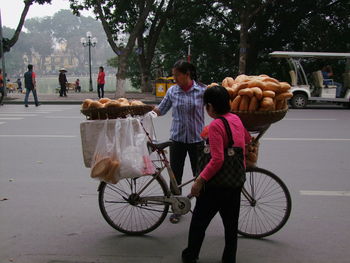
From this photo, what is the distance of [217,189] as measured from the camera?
2799 mm

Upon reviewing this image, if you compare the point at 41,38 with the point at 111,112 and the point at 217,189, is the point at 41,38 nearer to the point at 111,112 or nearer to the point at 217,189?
the point at 111,112

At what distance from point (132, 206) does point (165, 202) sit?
37 cm

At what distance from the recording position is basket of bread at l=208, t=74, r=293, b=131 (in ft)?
10.1

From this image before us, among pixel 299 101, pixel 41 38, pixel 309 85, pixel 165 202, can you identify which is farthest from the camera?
pixel 41 38

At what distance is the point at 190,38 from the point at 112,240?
73.4ft

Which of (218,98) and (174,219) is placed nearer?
(218,98)

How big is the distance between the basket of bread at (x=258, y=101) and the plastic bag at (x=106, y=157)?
908 mm

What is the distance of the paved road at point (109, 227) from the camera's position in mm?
3230

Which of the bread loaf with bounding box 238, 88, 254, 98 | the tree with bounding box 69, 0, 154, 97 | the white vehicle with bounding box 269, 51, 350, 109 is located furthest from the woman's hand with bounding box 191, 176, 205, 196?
the tree with bounding box 69, 0, 154, 97

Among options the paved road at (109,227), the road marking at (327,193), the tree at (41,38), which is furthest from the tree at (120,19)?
the tree at (41,38)

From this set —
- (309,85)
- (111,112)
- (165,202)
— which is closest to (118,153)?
(111,112)

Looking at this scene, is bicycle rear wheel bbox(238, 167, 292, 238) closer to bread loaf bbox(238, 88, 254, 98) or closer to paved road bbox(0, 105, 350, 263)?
paved road bbox(0, 105, 350, 263)

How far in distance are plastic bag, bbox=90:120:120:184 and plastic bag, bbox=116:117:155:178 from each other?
0.15ft

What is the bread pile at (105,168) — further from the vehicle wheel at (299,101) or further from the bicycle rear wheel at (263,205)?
the vehicle wheel at (299,101)
